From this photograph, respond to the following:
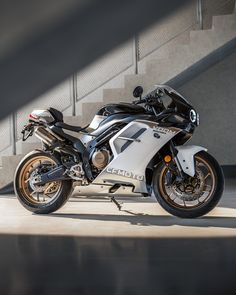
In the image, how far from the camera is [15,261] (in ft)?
6.75

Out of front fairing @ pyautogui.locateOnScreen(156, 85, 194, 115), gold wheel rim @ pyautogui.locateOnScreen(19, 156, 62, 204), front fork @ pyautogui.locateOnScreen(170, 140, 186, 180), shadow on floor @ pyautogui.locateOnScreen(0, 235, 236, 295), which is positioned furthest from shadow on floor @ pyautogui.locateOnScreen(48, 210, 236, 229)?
front fairing @ pyautogui.locateOnScreen(156, 85, 194, 115)

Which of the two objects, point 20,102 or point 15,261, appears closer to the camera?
point 15,261

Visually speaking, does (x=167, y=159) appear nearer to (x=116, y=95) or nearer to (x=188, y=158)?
(x=188, y=158)

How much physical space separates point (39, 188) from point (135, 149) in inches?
30.0

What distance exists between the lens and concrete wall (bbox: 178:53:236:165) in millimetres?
6734

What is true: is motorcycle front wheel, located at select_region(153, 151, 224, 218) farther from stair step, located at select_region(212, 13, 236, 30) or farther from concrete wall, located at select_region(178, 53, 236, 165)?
concrete wall, located at select_region(178, 53, 236, 165)

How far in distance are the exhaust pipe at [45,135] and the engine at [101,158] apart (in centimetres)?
37

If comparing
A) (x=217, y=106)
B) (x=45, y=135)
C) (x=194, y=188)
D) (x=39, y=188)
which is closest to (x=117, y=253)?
(x=194, y=188)

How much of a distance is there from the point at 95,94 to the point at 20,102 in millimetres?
977

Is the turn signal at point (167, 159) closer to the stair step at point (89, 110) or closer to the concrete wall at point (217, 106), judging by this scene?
the stair step at point (89, 110)

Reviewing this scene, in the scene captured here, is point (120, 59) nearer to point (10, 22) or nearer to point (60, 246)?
point (10, 22)

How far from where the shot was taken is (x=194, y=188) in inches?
117

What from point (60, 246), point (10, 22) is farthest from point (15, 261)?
point (10, 22)

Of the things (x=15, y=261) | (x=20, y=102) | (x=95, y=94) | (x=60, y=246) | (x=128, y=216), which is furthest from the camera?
(x=20, y=102)
